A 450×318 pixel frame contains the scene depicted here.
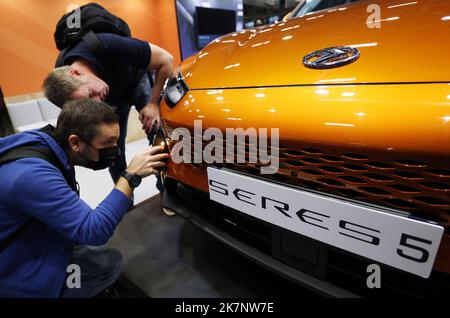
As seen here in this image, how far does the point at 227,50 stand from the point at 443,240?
0.88 m

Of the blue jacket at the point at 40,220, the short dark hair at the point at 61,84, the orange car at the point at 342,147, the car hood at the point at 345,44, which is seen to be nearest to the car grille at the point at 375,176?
the orange car at the point at 342,147

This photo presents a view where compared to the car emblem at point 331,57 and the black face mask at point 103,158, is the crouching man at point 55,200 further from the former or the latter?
the car emblem at point 331,57

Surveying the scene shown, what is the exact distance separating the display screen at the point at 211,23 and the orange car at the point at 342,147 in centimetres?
515

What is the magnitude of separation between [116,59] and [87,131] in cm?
57

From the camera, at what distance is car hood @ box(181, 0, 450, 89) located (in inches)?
23.8

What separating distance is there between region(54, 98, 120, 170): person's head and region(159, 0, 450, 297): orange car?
25cm

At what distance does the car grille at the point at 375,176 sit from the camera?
1.69 ft

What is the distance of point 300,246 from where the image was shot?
2.47ft

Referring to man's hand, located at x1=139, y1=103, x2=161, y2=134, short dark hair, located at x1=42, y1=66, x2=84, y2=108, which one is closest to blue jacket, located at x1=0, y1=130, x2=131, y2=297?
short dark hair, located at x1=42, y1=66, x2=84, y2=108

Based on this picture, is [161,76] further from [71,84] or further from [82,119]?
[82,119]

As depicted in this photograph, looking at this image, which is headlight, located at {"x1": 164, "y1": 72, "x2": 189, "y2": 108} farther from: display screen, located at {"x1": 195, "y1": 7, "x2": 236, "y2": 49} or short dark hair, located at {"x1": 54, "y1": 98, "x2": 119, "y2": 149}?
display screen, located at {"x1": 195, "y1": 7, "x2": 236, "y2": 49}

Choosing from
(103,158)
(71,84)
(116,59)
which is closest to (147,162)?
(103,158)
